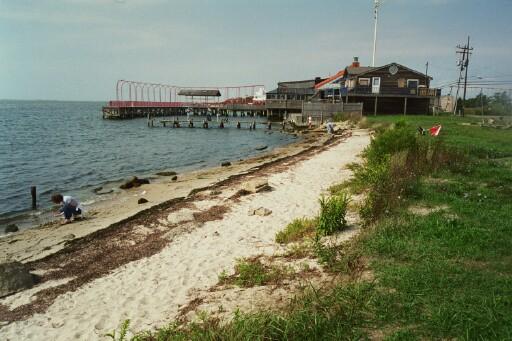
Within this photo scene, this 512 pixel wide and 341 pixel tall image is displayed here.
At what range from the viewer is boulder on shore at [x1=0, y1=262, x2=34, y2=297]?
7595mm

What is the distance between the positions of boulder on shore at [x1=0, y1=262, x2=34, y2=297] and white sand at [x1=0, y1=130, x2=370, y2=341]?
290mm

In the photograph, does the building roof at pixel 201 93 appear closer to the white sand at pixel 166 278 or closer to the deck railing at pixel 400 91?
the deck railing at pixel 400 91

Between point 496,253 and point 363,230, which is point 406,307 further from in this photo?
point 363,230

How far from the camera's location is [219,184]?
55.4ft

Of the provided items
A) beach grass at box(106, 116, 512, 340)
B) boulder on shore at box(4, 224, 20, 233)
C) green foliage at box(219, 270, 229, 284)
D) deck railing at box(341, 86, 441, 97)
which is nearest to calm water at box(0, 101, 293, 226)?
boulder on shore at box(4, 224, 20, 233)

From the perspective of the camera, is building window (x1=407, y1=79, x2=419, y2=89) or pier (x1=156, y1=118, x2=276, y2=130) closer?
building window (x1=407, y1=79, x2=419, y2=89)

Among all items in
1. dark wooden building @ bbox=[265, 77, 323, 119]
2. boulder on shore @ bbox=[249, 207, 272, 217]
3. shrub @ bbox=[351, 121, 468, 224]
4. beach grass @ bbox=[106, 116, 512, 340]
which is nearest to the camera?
beach grass @ bbox=[106, 116, 512, 340]

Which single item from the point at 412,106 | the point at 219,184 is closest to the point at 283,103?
the point at 412,106

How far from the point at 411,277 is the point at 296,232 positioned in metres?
3.69

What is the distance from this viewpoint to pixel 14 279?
7.75m

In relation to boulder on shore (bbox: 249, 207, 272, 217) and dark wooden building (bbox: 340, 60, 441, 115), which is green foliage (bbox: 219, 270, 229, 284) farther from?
dark wooden building (bbox: 340, 60, 441, 115)

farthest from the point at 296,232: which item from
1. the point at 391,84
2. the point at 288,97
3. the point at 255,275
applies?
the point at 288,97

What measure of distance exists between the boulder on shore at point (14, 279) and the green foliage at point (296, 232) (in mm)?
5354

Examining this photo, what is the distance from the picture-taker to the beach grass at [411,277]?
452 centimetres
